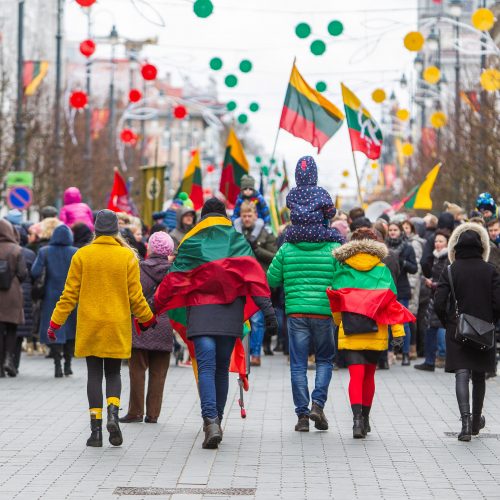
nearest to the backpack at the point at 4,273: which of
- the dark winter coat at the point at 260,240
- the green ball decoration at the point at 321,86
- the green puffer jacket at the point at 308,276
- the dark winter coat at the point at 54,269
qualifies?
the dark winter coat at the point at 54,269

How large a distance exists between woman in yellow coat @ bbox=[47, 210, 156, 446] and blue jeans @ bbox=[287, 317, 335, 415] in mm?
1451

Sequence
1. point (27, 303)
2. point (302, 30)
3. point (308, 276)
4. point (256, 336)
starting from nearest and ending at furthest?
point (308, 276) < point (27, 303) < point (256, 336) < point (302, 30)

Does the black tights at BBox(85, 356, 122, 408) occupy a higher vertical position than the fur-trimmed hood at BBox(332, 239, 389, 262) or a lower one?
lower

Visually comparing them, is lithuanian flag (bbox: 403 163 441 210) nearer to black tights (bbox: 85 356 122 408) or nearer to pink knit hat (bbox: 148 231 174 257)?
pink knit hat (bbox: 148 231 174 257)

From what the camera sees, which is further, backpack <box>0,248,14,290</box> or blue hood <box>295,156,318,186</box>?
backpack <box>0,248,14,290</box>

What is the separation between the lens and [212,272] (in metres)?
11.4

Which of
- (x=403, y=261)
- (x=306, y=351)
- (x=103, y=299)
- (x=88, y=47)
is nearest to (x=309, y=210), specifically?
(x=306, y=351)

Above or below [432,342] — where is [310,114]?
above

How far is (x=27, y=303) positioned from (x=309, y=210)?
691 centimetres

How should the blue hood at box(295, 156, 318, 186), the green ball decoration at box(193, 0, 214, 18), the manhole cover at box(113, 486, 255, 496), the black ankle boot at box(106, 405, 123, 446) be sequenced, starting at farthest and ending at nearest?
the green ball decoration at box(193, 0, 214, 18) < the blue hood at box(295, 156, 318, 186) < the black ankle boot at box(106, 405, 123, 446) < the manhole cover at box(113, 486, 255, 496)

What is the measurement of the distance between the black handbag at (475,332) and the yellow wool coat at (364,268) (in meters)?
0.49

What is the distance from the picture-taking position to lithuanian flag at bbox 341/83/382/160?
21953 millimetres

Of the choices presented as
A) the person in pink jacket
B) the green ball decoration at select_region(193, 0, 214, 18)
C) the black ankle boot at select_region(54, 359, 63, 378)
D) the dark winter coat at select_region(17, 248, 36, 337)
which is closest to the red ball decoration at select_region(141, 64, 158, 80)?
the person in pink jacket

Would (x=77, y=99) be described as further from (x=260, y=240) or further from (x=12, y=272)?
(x=12, y=272)
